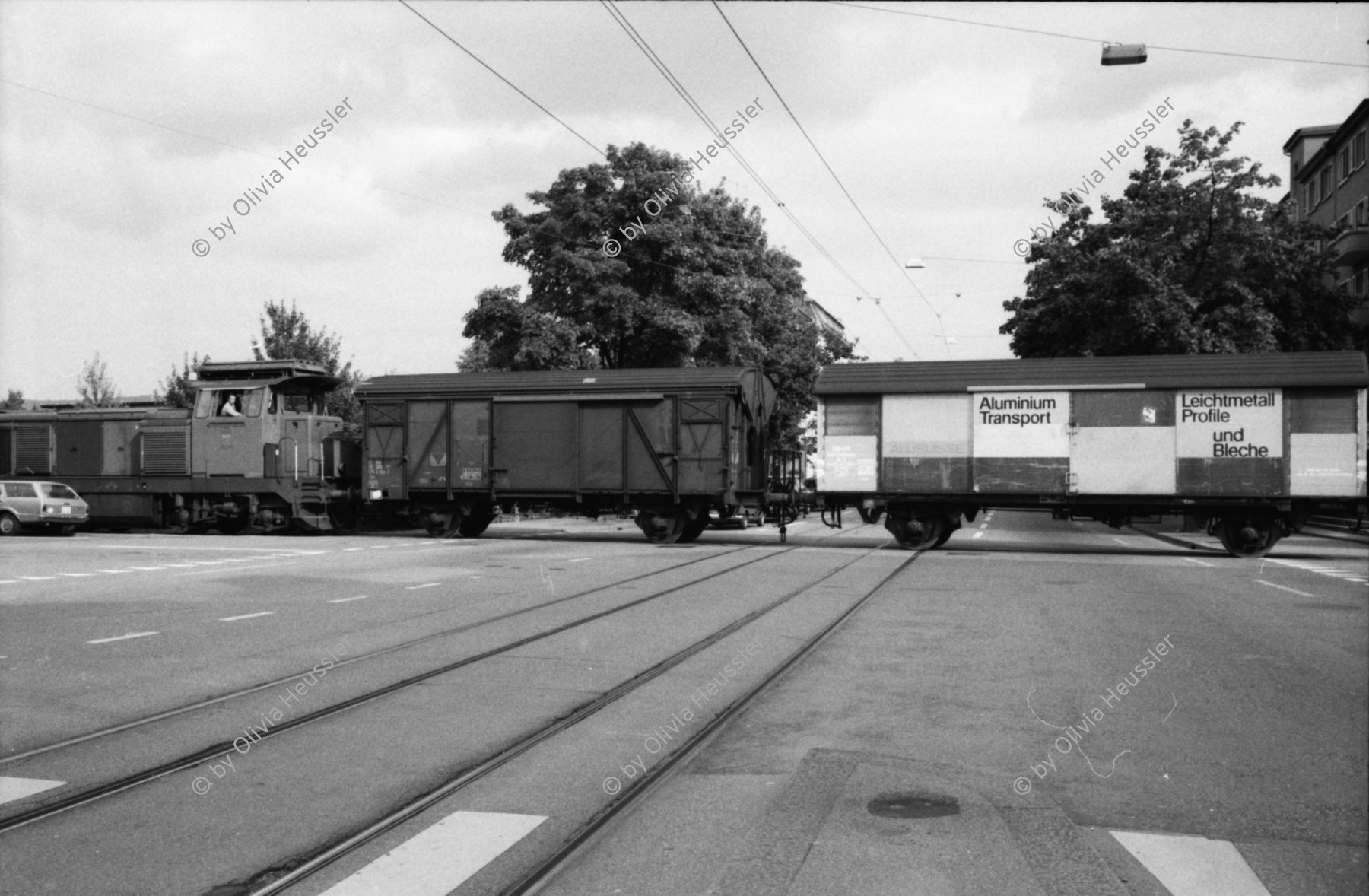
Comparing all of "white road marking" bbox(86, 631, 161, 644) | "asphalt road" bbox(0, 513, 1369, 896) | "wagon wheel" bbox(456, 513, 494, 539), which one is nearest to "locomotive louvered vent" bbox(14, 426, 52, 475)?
"wagon wheel" bbox(456, 513, 494, 539)

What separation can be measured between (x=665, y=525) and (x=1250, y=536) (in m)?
11.7

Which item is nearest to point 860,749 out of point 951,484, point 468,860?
point 468,860

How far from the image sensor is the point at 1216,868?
4.63 meters

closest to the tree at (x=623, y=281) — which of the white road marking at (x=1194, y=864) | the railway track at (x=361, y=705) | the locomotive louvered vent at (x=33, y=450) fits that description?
the locomotive louvered vent at (x=33, y=450)

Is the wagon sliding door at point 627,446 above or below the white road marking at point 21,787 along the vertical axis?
above

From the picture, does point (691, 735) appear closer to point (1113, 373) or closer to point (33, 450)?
point (1113, 373)

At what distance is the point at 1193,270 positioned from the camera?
1304 inches

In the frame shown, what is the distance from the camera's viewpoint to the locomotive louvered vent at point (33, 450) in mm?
29547

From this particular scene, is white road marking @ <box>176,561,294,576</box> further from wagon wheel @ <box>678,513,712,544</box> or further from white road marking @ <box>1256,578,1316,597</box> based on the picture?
white road marking @ <box>1256,578,1316,597</box>

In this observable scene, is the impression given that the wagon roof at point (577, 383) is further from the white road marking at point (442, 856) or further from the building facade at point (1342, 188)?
the building facade at point (1342, 188)

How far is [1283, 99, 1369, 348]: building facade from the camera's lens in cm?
4303

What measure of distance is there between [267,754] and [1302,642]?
9154 millimetres

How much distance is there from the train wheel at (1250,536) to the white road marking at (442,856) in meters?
20.1

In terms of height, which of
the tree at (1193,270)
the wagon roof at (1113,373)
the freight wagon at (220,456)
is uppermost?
the tree at (1193,270)
